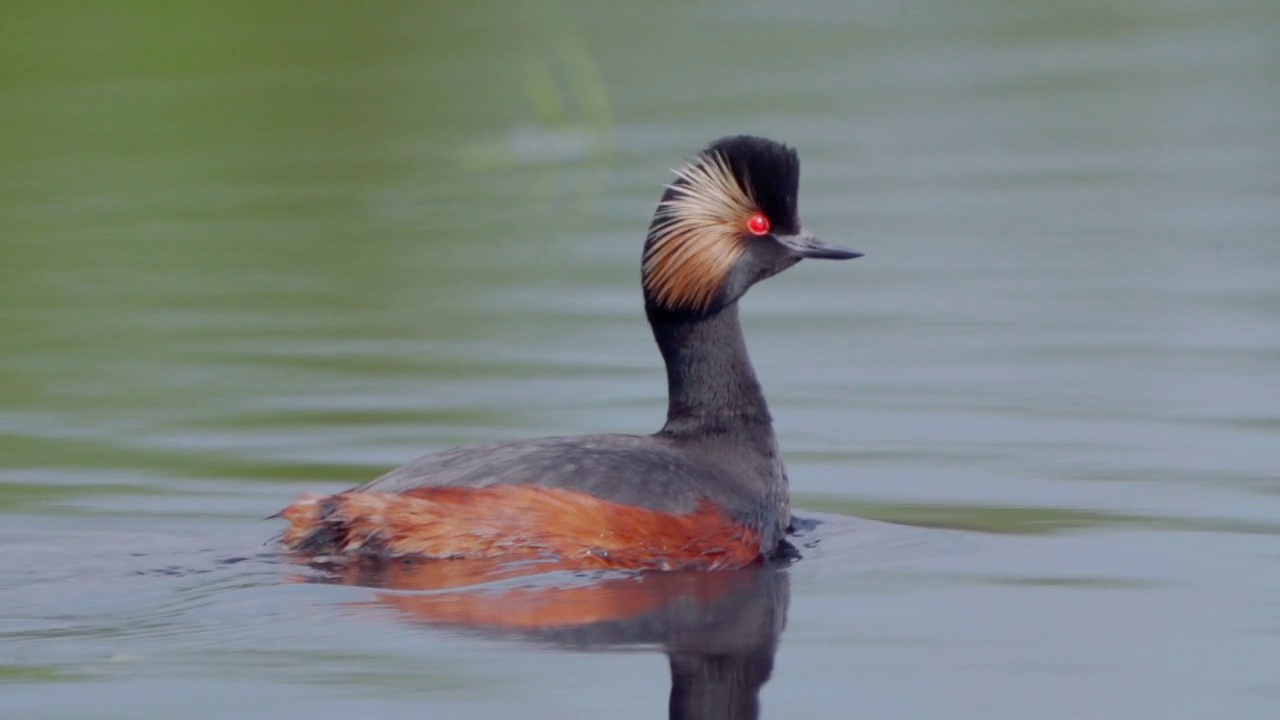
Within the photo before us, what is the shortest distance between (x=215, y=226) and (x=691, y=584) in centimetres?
791

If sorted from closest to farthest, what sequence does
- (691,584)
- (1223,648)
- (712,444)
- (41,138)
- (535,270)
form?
(1223,648)
(691,584)
(712,444)
(535,270)
(41,138)

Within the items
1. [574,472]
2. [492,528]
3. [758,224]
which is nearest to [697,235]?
[758,224]

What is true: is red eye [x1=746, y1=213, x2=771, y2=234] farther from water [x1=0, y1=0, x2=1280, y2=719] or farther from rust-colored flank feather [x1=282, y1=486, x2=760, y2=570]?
rust-colored flank feather [x1=282, y1=486, x2=760, y2=570]

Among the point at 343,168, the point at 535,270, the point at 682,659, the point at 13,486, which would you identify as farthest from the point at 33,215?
the point at 682,659

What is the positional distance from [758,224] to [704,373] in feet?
2.13

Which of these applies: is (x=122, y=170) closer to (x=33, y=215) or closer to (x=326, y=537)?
(x=33, y=215)

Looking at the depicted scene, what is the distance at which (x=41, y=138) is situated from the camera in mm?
19469

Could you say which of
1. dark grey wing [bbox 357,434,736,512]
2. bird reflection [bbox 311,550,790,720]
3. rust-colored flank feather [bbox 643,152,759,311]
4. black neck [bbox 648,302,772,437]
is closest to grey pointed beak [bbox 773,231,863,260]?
rust-colored flank feather [bbox 643,152,759,311]

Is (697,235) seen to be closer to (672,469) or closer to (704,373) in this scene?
(704,373)

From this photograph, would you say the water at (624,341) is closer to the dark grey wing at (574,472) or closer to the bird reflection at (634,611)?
the bird reflection at (634,611)

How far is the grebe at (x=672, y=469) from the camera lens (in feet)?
29.6

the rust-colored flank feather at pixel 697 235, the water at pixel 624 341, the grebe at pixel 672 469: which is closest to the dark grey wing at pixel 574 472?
the grebe at pixel 672 469

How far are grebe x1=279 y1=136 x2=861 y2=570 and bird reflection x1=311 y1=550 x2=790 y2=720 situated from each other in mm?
127

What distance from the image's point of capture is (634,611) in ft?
27.5
